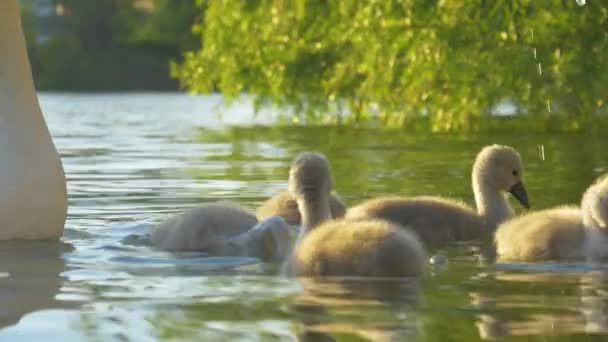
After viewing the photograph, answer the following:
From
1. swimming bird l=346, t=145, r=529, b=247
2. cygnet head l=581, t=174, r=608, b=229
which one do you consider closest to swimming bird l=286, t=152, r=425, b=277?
cygnet head l=581, t=174, r=608, b=229

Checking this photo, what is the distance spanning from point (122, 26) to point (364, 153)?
8142 centimetres

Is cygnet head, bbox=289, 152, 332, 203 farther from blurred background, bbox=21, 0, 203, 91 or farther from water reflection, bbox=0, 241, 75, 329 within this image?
blurred background, bbox=21, 0, 203, 91

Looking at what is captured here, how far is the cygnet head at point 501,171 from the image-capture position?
11.4 meters

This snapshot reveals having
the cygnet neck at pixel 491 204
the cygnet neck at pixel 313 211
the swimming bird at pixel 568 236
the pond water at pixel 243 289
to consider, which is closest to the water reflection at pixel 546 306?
the pond water at pixel 243 289

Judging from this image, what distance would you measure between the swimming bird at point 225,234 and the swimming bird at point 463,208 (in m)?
0.79

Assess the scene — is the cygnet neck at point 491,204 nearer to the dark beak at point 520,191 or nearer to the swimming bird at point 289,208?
the dark beak at point 520,191

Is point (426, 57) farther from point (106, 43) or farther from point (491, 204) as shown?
point (106, 43)

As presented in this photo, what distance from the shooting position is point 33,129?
9.67m

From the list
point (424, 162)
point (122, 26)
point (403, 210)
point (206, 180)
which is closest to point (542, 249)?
point (403, 210)

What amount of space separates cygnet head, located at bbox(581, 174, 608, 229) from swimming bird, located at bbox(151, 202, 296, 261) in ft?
5.70

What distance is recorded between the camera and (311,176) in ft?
30.3

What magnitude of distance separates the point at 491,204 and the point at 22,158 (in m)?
3.40

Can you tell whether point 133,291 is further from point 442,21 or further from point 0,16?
point 442,21

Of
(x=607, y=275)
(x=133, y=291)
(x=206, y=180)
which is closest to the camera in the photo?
(x=133, y=291)
